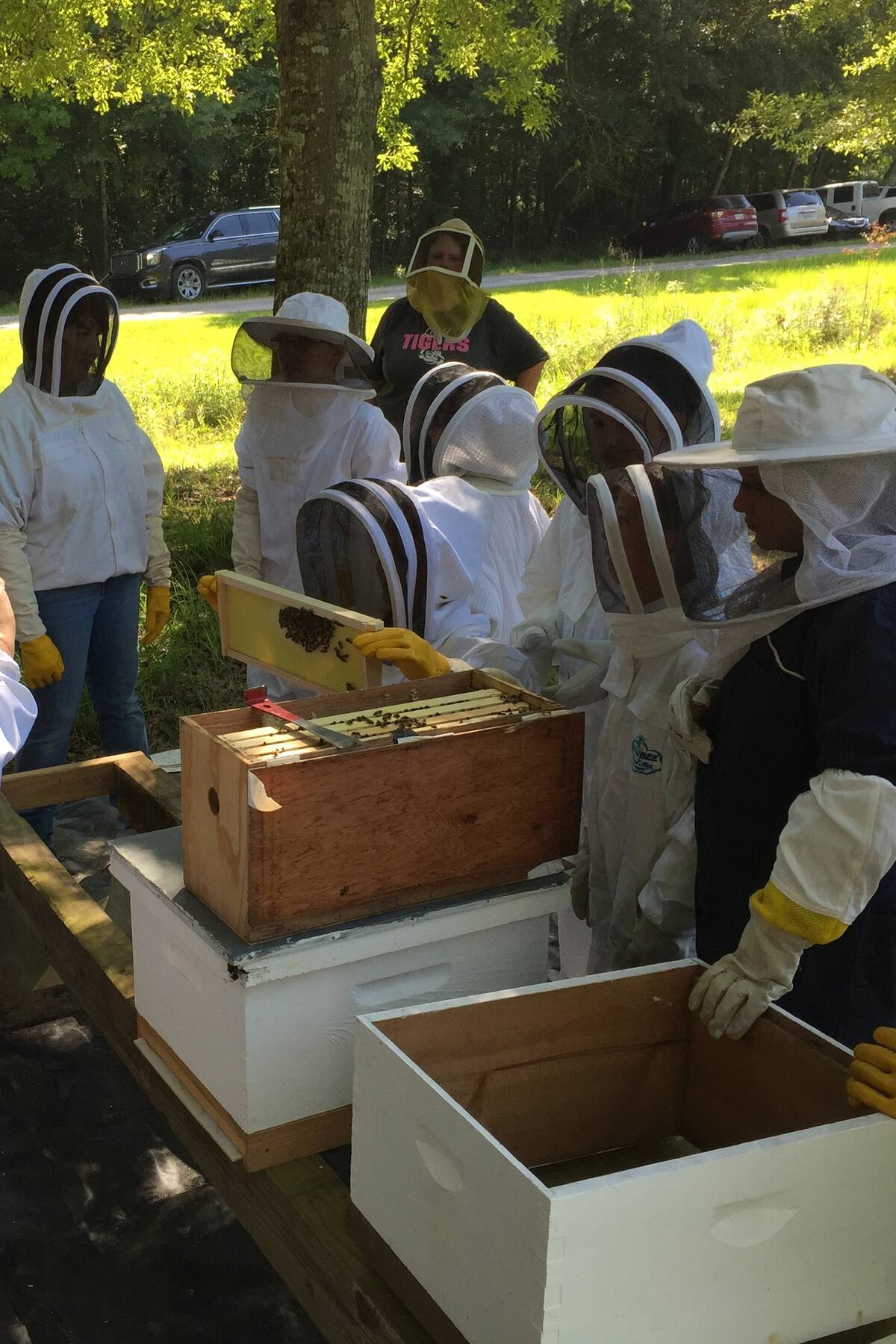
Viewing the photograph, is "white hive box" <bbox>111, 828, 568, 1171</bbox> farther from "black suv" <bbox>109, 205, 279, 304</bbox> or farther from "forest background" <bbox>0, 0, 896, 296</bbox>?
"black suv" <bbox>109, 205, 279, 304</bbox>

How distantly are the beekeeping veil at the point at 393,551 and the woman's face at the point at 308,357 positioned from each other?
919 mm

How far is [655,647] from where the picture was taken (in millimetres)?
Result: 1966

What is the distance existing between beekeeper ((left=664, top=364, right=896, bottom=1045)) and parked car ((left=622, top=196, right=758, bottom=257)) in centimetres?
2469

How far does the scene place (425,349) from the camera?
4.88 metres

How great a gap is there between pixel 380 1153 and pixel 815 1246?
43 centimetres

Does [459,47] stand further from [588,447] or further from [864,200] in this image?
[864,200]

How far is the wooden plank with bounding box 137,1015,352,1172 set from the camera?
56.2 inches

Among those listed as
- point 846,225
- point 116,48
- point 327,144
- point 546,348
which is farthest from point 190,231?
point 327,144

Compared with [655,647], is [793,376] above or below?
above

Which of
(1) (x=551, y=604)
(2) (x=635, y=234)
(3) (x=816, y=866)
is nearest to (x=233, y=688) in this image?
(1) (x=551, y=604)

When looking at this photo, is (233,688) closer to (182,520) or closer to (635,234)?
(182,520)

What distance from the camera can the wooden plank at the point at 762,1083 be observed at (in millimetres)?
1310

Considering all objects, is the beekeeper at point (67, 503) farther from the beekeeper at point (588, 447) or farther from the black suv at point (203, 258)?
the black suv at point (203, 258)

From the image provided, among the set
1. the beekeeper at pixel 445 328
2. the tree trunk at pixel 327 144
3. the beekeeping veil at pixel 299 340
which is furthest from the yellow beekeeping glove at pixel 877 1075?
the tree trunk at pixel 327 144
